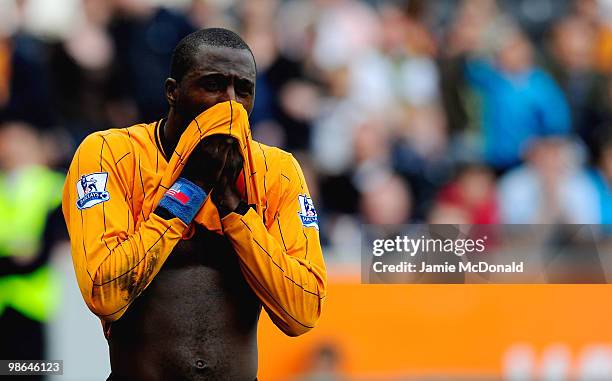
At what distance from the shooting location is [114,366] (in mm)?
3857

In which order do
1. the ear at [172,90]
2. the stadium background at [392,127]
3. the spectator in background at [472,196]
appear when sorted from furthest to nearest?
the spectator in background at [472,196], the stadium background at [392,127], the ear at [172,90]

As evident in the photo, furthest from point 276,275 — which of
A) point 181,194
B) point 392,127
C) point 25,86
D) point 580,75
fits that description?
point 580,75

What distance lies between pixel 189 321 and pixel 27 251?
177 inches

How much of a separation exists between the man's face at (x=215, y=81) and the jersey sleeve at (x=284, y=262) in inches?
15.0

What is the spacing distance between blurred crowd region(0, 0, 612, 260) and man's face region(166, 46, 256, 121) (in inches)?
189

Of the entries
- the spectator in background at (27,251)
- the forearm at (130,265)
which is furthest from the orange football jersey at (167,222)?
the spectator in background at (27,251)

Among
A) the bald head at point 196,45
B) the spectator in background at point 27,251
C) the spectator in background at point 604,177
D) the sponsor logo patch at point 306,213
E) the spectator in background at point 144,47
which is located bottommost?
the sponsor logo patch at point 306,213

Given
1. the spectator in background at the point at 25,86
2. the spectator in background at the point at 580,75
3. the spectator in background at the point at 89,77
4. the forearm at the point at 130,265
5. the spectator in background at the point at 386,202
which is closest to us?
the forearm at the point at 130,265

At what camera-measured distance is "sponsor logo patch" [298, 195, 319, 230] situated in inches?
155

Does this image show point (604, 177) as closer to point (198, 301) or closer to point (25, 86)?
point (25, 86)

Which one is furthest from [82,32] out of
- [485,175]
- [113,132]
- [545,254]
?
[113,132]

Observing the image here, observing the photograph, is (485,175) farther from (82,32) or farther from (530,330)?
(82,32)

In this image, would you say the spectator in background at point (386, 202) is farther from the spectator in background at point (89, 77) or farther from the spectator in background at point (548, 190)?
the spectator in background at point (89, 77)

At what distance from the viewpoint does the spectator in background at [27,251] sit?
7797mm
